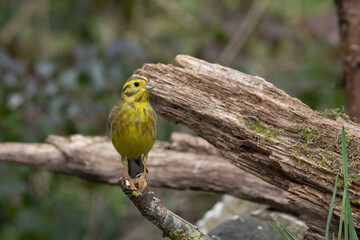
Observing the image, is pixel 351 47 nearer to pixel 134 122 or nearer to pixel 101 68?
pixel 101 68

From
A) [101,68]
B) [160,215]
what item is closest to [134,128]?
[160,215]

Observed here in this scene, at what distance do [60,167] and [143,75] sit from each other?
1418mm

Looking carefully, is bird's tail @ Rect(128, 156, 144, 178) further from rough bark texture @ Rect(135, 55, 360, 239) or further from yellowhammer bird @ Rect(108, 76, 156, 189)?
rough bark texture @ Rect(135, 55, 360, 239)

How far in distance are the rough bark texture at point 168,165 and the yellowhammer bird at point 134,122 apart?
28.8 inches

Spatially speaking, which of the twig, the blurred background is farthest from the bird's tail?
the blurred background

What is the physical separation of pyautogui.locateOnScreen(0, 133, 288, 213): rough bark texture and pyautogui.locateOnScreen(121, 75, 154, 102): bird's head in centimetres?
90

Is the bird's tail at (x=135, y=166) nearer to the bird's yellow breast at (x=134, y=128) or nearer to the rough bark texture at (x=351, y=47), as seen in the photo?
the bird's yellow breast at (x=134, y=128)

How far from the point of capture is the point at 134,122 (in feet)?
11.2

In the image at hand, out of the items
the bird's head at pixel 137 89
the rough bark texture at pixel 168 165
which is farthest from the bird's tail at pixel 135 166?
the bird's head at pixel 137 89

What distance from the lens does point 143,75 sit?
11.1 ft

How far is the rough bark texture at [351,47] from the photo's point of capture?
488 cm

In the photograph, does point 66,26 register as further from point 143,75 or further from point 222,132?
point 222,132

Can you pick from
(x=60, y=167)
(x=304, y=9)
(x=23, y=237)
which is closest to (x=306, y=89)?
(x=304, y=9)

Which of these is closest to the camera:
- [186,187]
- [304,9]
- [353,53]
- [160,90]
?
[160,90]
